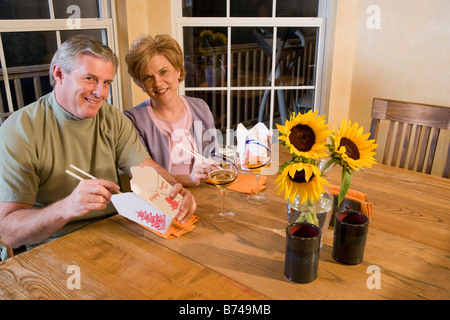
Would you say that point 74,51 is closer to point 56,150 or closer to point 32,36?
point 56,150

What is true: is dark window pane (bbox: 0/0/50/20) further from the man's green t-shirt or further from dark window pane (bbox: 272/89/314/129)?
dark window pane (bbox: 272/89/314/129)

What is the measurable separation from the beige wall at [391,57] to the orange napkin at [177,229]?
1.87 m

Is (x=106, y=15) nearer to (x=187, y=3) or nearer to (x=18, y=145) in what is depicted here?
(x=187, y=3)

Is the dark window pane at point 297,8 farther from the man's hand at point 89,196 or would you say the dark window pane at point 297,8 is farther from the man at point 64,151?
the man's hand at point 89,196

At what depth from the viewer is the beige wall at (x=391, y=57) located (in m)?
2.51

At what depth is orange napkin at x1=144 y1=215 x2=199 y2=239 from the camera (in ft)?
3.88

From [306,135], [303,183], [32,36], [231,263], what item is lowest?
[231,263]

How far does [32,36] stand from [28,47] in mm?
62

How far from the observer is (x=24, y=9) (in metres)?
1.98

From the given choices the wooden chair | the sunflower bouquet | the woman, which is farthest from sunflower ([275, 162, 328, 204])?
the wooden chair

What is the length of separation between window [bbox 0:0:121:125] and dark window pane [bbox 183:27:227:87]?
549 mm

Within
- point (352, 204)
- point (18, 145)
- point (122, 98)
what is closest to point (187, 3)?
point (122, 98)

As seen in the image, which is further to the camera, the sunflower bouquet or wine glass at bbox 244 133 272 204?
wine glass at bbox 244 133 272 204

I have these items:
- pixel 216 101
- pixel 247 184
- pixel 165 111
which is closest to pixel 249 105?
pixel 216 101
